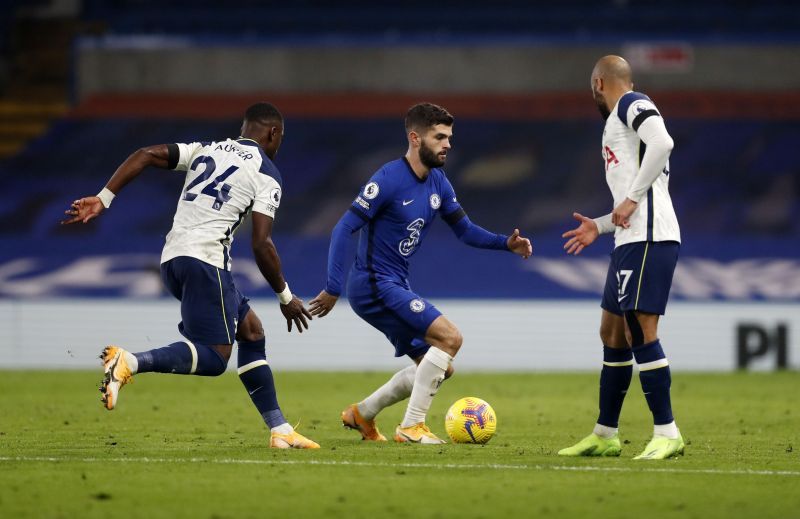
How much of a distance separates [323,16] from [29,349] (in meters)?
10.3

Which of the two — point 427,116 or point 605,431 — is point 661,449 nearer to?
point 605,431

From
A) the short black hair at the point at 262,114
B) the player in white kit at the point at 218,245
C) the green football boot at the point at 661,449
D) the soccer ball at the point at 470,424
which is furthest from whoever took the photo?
the soccer ball at the point at 470,424

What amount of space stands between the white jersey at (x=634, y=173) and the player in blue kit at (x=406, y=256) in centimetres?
91

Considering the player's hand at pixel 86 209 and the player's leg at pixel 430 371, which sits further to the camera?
the player's leg at pixel 430 371

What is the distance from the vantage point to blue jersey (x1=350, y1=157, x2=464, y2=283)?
8.83 m

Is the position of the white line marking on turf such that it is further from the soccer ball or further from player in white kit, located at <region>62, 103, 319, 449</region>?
the soccer ball

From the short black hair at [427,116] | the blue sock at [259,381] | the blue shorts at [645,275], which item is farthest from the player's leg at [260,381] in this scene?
the blue shorts at [645,275]

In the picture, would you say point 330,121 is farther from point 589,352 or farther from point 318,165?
point 589,352

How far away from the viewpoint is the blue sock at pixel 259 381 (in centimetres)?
854

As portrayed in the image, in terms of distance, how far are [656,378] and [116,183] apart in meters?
3.44

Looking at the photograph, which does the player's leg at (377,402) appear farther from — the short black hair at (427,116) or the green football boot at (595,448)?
the short black hair at (427,116)

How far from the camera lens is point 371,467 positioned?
24.3 ft

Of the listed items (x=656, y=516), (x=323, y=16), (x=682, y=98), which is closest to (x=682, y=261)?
Result: (x=682, y=98)

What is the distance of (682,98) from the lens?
24.5 meters
